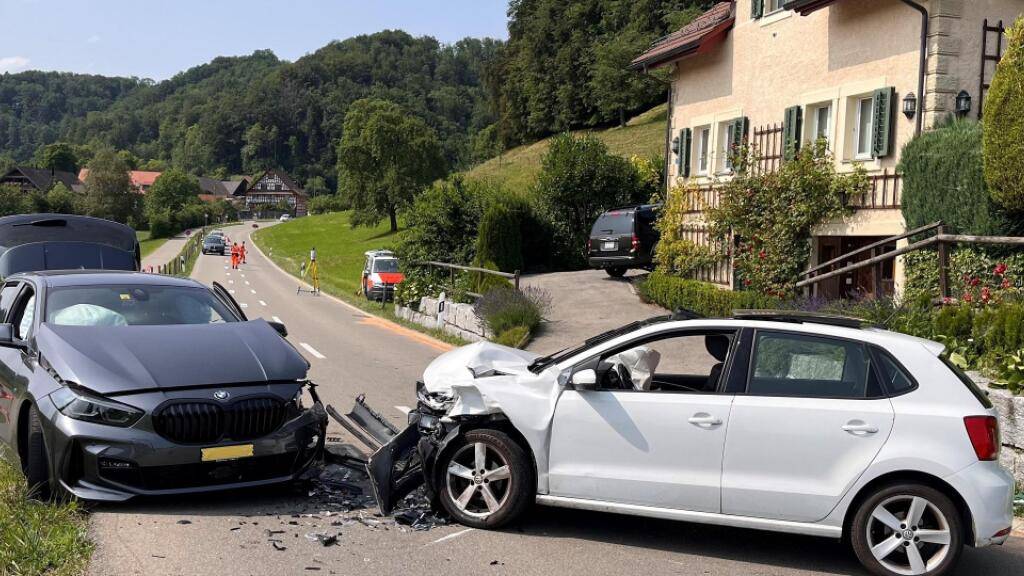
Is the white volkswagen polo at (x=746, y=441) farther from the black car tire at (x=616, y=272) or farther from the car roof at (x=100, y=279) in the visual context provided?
the black car tire at (x=616, y=272)

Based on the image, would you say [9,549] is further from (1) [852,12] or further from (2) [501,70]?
(2) [501,70]

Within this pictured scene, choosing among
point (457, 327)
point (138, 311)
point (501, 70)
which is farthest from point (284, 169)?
point (138, 311)

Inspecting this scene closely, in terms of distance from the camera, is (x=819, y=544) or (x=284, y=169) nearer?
(x=819, y=544)

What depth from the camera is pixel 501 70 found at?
9550cm

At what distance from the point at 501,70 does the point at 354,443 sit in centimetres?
9003

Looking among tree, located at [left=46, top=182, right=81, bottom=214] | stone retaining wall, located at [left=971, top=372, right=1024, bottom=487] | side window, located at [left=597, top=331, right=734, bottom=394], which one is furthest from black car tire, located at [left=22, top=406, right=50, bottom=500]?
tree, located at [left=46, top=182, right=81, bottom=214]

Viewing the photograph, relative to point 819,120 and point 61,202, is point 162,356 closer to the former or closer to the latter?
point 819,120

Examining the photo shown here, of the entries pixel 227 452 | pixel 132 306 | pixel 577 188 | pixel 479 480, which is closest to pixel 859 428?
pixel 479 480

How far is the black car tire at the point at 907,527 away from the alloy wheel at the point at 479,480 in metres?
2.17

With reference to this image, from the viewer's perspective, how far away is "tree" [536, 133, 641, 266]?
28.5 m

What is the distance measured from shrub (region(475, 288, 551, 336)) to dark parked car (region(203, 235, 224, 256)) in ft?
203

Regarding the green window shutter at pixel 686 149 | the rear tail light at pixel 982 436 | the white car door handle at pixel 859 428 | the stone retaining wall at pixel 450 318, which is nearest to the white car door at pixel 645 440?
the white car door handle at pixel 859 428

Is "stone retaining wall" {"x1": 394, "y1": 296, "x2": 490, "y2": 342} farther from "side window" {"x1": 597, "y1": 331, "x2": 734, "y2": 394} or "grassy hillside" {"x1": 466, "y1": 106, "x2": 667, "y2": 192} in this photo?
→ "grassy hillside" {"x1": 466, "y1": 106, "x2": 667, "y2": 192}

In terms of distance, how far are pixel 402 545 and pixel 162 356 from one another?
89.1 inches
